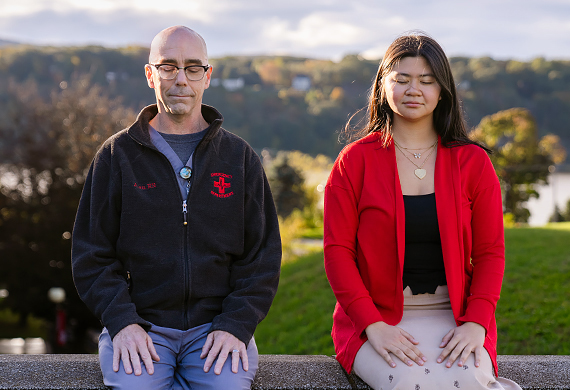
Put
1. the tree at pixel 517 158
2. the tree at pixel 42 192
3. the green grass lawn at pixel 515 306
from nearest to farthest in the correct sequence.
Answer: the green grass lawn at pixel 515 306 → the tree at pixel 42 192 → the tree at pixel 517 158

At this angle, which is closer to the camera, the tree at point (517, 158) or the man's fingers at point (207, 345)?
the man's fingers at point (207, 345)

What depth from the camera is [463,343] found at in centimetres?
203

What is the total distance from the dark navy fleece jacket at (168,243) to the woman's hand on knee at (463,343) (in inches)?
28.4

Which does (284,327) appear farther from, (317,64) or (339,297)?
(317,64)

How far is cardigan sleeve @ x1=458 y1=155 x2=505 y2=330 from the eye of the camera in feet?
7.09

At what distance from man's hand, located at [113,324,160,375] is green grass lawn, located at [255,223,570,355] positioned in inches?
128

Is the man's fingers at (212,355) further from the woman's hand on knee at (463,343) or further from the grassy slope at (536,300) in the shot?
the grassy slope at (536,300)

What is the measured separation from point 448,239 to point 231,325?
3.04ft

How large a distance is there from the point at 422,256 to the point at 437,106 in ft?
2.32

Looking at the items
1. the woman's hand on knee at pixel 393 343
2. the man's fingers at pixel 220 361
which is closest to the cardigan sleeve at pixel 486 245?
the woman's hand on knee at pixel 393 343

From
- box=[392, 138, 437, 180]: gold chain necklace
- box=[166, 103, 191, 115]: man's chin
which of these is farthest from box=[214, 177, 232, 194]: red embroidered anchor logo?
A: box=[392, 138, 437, 180]: gold chain necklace

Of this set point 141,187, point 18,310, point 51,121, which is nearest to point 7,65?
point 51,121

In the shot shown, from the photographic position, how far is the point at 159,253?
2.20 metres

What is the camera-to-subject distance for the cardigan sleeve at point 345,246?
7.08 feet
